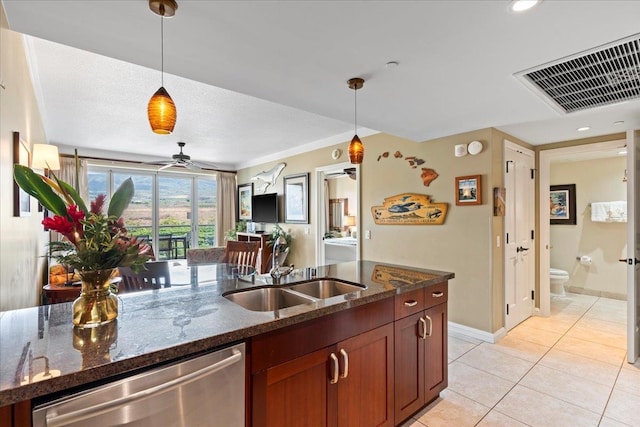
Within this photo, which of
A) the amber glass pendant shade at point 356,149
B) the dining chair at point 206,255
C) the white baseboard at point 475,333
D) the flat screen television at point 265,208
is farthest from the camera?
the flat screen television at point 265,208

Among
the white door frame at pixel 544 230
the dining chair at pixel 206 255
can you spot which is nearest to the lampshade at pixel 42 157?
the dining chair at pixel 206 255

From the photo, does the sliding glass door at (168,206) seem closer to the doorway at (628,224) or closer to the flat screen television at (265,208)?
the flat screen television at (265,208)

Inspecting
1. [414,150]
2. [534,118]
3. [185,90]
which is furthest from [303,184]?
[534,118]

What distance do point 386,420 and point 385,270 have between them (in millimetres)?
974

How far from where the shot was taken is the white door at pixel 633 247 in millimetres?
2697

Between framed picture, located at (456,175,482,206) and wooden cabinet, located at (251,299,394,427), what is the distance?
6.75ft

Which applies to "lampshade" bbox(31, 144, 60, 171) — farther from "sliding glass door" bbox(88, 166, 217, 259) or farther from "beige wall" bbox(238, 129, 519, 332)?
"sliding glass door" bbox(88, 166, 217, 259)

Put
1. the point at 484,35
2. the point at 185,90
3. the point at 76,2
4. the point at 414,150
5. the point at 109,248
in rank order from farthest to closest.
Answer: the point at 414,150, the point at 185,90, the point at 484,35, the point at 76,2, the point at 109,248

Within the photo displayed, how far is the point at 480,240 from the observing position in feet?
10.7

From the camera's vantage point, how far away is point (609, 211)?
4.64m

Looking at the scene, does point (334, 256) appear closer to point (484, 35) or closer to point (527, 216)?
point (527, 216)

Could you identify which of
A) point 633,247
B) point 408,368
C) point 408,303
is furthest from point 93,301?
point 633,247

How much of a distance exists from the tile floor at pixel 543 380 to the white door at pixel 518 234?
287 mm

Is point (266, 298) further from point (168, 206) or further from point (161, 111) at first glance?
point (168, 206)
